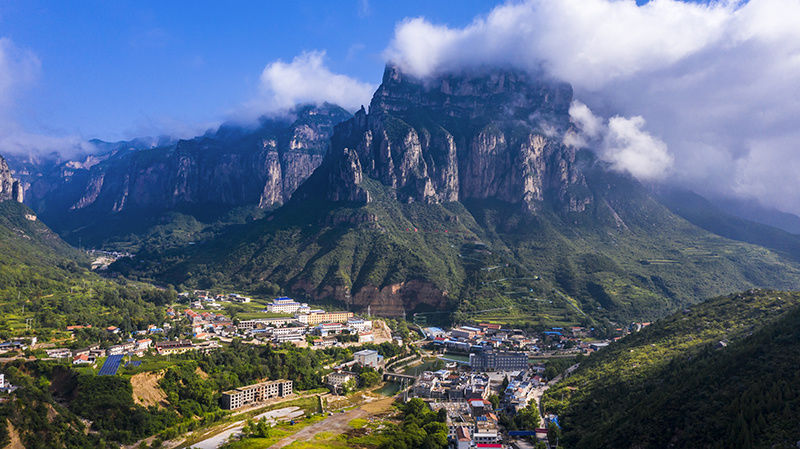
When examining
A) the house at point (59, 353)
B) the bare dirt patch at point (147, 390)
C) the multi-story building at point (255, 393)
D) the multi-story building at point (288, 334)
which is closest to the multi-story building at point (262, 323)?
the multi-story building at point (288, 334)

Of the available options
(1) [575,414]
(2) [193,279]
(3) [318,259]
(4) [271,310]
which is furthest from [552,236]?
(1) [575,414]

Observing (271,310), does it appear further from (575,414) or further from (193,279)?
(575,414)

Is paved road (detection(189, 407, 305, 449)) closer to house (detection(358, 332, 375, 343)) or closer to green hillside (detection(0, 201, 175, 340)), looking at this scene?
green hillside (detection(0, 201, 175, 340))

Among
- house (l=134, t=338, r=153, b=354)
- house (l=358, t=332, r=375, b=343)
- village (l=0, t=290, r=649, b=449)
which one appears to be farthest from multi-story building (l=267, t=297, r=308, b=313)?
house (l=134, t=338, r=153, b=354)

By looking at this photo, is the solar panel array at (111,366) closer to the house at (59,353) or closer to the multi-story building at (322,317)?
the house at (59,353)

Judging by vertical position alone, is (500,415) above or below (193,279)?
below

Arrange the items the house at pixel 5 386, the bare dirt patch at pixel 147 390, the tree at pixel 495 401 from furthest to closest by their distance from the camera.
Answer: the tree at pixel 495 401
the bare dirt patch at pixel 147 390
the house at pixel 5 386
